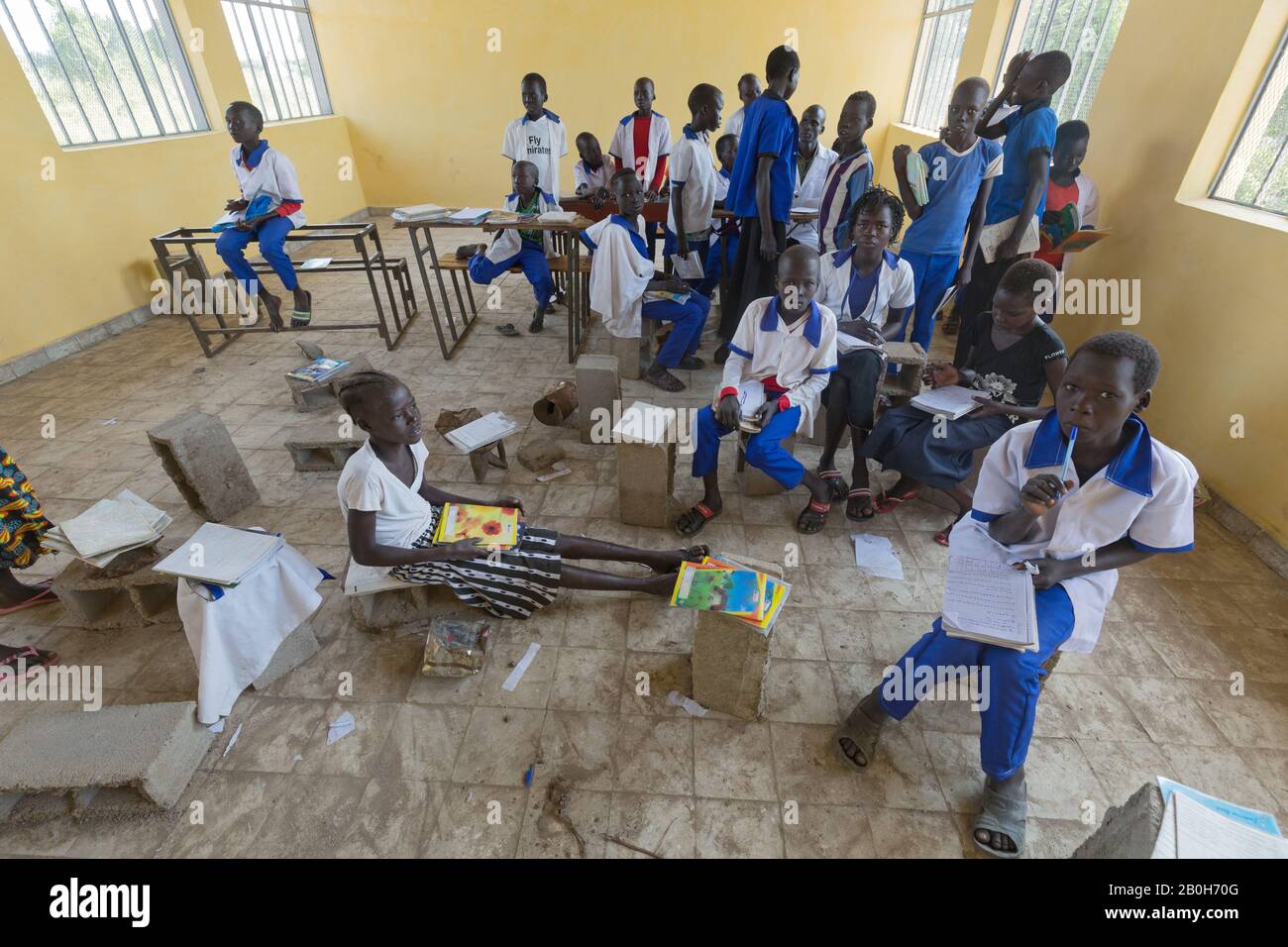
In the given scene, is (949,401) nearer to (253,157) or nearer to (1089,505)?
(1089,505)

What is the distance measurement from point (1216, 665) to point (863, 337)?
219 cm

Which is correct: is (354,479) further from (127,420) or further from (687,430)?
(127,420)

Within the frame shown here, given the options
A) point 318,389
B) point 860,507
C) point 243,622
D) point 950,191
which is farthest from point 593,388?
point 950,191

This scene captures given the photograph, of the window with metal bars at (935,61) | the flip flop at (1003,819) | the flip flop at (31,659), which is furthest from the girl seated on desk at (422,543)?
the window with metal bars at (935,61)

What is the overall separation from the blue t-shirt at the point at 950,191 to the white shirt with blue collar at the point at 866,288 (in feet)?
2.65

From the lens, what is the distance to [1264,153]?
3.43m

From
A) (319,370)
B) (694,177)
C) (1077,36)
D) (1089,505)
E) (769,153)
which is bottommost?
(319,370)

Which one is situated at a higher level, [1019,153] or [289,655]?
[1019,153]

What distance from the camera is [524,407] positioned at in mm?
4477

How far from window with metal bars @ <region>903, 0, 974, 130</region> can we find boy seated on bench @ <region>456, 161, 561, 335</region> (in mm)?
5734

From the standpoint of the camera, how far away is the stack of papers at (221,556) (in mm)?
2109

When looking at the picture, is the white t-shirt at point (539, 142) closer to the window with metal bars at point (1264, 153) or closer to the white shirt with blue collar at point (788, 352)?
the white shirt with blue collar at point (788, 352)

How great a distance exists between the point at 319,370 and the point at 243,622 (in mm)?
2692

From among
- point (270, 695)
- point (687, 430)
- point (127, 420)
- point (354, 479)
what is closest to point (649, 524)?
point (687, 430)
